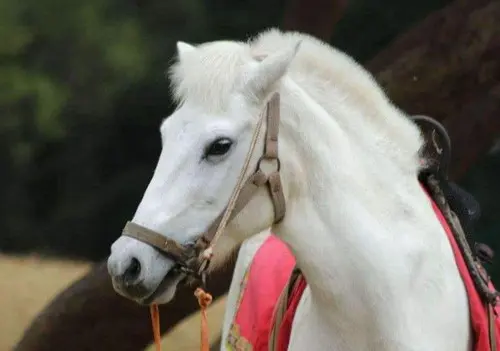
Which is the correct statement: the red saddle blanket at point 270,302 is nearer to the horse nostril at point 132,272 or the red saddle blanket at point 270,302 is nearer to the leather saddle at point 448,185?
the leather saddle at point 448,185

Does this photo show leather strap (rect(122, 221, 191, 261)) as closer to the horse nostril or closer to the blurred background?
the horse nostril

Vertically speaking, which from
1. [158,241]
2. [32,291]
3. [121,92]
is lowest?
[32,291]

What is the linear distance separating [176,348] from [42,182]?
0.67 meters

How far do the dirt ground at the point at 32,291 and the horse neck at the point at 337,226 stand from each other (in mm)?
1566

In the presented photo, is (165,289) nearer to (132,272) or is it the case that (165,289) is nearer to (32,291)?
(132,272)

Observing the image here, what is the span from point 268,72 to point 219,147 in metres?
0.12

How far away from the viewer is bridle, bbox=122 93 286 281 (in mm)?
1189

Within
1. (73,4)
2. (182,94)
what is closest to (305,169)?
(182,94)

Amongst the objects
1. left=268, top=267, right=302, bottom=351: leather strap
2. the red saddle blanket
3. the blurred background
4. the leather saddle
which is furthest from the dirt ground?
the leather saddle

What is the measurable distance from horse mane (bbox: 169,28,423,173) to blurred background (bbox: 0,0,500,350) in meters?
1.18

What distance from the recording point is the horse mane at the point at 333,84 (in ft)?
4.09

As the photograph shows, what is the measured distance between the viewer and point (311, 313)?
Answer: 4.45 feet

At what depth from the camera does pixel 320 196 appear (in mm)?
1245

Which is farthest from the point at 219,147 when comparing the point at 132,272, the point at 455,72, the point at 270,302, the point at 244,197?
the point at 455,72
